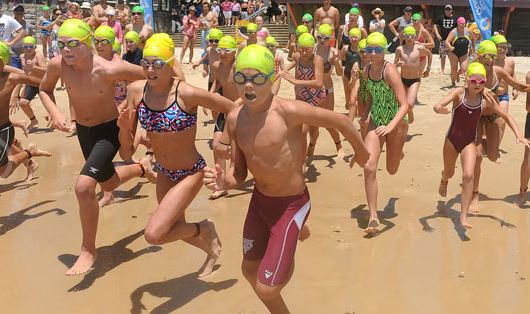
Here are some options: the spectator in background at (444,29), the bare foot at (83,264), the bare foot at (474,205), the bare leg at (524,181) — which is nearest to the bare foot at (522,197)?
the bare leg at (524,181)

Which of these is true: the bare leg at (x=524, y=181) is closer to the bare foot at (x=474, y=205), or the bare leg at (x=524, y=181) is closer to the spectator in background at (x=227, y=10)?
the bare foot at (x=474, y=205)

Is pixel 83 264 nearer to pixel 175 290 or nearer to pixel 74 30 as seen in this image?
pixel 175 290

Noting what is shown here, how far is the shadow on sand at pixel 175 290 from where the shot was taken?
4.40 m

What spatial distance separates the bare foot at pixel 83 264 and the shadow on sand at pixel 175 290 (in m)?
0.56

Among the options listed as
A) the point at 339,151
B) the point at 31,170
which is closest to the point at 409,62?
the point at 339,151

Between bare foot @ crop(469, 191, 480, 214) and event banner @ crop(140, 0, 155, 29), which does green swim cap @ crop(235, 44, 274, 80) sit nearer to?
bare foot @ crop(469, 191, 480, 214)

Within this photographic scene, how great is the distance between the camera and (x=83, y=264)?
494cm

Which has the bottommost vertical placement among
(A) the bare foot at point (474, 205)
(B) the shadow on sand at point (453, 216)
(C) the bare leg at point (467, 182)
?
(B) the shadow on sand at point (453, 216)

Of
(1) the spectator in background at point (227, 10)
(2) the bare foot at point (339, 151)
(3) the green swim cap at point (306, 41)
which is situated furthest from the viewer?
(1) the spectator in background at point (227, 10)

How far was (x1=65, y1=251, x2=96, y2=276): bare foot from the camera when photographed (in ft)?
16.0

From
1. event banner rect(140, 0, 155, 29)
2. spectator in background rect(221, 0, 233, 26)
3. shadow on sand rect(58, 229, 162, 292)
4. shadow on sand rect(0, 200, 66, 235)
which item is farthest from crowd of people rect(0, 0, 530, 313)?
spectator in background rect(221, 0, 233, 26)

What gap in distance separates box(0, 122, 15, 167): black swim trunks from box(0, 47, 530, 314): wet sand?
2.07 feet

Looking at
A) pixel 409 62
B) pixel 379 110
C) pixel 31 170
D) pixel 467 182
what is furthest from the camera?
pixel 409 62

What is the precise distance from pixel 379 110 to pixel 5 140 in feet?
13.7
